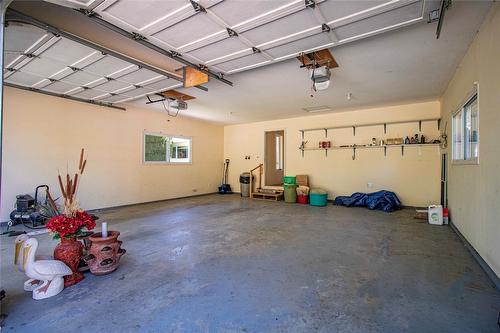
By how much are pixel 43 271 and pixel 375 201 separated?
638 centimetres

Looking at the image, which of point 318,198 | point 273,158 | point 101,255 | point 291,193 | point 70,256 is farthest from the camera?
point 273,158

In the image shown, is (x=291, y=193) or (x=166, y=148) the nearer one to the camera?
(x=291, y=193)

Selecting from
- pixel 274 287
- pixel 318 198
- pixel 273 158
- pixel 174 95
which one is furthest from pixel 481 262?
pixel 273 158

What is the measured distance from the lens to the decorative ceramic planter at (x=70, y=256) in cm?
231

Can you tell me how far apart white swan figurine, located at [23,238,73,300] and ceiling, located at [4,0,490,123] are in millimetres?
2239

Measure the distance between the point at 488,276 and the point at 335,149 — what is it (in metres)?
5.06

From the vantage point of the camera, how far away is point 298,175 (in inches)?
306

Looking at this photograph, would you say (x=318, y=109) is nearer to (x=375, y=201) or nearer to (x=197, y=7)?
(x=375, y=201)

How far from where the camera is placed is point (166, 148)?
7.43 m

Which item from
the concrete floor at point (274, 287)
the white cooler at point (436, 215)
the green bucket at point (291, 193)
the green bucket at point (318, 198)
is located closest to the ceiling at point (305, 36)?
the white cooler at point (436, 215)

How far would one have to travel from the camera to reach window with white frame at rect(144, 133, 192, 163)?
694 cm

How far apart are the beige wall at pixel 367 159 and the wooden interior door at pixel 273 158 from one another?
14.8 inches

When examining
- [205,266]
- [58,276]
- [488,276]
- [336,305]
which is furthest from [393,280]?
[58,276]

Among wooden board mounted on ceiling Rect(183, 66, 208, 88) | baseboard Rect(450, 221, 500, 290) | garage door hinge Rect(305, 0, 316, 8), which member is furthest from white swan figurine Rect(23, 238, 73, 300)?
baseboard Rect(450, 221, 500, 290)
